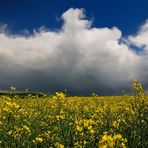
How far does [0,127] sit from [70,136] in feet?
5.79

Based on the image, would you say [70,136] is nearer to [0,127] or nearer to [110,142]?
[0,127]

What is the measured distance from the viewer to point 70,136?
873 cm

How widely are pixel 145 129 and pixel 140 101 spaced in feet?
2.82

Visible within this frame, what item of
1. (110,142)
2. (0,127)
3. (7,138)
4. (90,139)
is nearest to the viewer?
(110,142)

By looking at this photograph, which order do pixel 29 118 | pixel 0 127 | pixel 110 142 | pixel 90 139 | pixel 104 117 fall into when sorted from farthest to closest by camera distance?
1. pixel 29 118
2. pixel 104 117
3. pixel 0 127
4. pixel 90 139
5. pixel 110 142

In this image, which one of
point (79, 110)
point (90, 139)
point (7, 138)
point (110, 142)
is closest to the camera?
point (110, 142)

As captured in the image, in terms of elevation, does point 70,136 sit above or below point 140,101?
below

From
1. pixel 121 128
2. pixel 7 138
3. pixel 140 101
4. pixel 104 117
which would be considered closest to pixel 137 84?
pixel 140 101

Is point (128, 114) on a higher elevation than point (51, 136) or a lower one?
higher

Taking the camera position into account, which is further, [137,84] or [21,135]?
[137,84]

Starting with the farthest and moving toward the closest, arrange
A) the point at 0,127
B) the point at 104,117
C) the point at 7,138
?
1. the point at 104,117
2. the point at 0,127
3. the point at 7,138

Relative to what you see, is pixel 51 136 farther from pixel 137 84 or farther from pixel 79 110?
pixel 79 110

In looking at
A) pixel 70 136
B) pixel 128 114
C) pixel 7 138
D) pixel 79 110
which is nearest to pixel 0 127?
pixel 7 138

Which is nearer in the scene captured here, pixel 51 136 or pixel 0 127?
pixel 51 136
